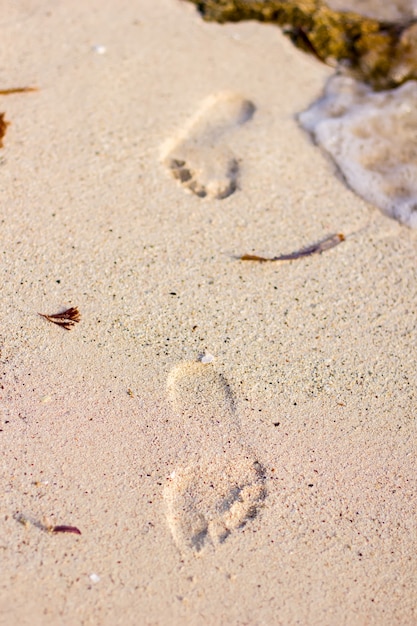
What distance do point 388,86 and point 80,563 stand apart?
2746 millimetres

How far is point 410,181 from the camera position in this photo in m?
2.92

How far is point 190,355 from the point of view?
2168 mm

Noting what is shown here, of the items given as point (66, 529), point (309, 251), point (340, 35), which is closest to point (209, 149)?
point (309, 251)

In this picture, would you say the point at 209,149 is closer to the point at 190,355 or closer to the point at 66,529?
the point at 190,355

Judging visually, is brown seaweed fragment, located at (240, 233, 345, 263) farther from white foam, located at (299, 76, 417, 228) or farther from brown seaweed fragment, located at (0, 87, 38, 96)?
brown seaweed fragment, located at (0, 87, 38, 96)

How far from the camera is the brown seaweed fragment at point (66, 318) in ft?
7.15

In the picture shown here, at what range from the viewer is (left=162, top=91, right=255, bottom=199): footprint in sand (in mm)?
2693

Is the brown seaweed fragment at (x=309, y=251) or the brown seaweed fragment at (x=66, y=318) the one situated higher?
the brown seaweed fragment at (x=309, y=251)

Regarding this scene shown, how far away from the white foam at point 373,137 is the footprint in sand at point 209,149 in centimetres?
33

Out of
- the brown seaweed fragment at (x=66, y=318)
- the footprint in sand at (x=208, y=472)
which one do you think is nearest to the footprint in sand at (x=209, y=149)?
the brown seaweed fragment at (x=66, y=318)

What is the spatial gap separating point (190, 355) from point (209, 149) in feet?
3.44

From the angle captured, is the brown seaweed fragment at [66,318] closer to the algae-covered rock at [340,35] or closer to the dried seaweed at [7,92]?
the dried seaweed at [7,92]

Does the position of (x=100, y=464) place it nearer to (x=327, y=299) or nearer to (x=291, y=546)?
(x=291, y=546)

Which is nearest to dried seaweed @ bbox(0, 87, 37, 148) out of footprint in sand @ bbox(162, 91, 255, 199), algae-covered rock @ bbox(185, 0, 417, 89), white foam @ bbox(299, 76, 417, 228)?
footprint in sand @ bbox(162, 91, 255, 199)
